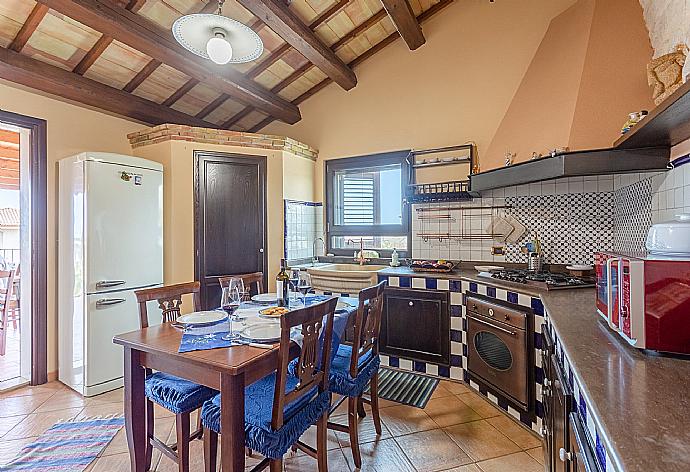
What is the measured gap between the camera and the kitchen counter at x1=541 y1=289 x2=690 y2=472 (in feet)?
2.15

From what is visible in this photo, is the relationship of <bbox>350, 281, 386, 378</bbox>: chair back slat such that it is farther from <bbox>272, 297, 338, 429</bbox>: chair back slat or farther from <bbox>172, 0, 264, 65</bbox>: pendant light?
<bbox>172, 0, 264, 65</bbox>: pendant light

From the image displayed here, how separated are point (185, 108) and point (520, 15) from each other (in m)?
3.46

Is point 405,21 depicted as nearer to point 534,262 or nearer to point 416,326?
A: point 534,262

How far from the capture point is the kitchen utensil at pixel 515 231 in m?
3.31

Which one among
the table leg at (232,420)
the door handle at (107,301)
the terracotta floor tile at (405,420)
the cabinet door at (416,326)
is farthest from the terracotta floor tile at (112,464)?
the cabinet door at (416,326)

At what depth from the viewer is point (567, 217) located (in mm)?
3086

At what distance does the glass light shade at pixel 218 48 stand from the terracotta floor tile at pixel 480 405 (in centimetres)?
279

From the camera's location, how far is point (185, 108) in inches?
165

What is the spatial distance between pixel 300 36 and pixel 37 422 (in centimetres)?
346

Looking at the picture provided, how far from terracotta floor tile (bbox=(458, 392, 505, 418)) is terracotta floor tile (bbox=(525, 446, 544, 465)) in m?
0.41

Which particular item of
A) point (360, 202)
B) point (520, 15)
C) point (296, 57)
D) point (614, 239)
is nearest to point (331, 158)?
point (360, 202)

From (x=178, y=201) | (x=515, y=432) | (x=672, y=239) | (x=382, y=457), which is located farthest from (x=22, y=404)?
(x=672, y=239)

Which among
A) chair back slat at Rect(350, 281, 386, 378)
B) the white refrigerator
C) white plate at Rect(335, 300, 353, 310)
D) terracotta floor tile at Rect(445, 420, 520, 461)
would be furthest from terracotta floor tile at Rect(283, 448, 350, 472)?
the white refrigerator

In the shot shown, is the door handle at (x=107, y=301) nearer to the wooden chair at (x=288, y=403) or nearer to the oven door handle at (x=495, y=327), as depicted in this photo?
the wooden chair at (x=288, y=403)
